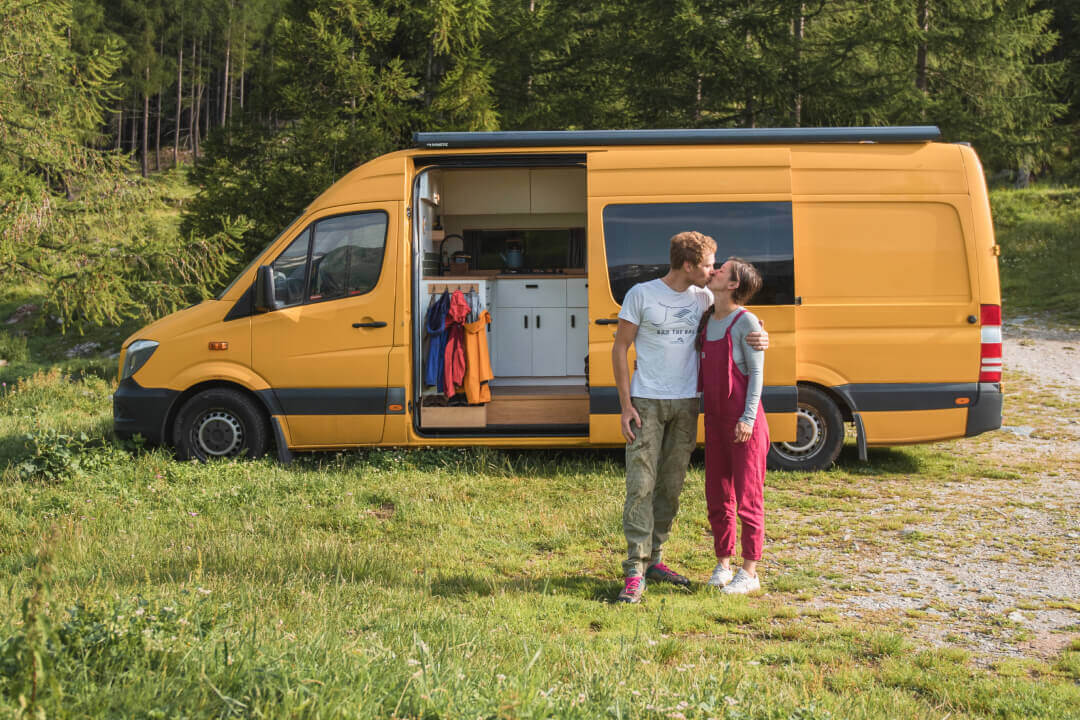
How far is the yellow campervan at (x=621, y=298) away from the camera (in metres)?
7.51

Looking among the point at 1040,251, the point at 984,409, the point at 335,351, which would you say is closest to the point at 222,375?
the point at 335,351

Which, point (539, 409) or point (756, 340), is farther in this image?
point (539, 409)

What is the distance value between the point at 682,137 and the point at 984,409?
326cm

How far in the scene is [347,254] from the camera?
7.83 meters

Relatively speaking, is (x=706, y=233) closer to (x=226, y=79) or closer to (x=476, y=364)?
(x=476, y=364)

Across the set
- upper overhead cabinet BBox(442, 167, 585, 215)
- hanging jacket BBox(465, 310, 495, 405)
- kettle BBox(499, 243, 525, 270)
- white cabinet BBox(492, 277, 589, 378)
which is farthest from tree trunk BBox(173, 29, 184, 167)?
hanging jacket BBox(465, 310, 495, 405)

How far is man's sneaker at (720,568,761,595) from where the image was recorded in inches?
199

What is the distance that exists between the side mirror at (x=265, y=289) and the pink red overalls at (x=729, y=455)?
4034mm

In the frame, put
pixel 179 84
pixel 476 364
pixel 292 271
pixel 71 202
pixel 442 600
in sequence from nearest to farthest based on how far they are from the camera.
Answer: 1. pixel 442 600
2. pixel 292 271
3. pixel 476 364
4. pixel 71 202
5. pixel 179 84

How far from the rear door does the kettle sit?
3.34 meters

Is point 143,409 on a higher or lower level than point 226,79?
lower

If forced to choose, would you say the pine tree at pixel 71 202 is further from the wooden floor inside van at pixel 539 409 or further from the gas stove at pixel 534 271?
the wooden floor inside van at pixel 539 409

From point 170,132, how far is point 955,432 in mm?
49299

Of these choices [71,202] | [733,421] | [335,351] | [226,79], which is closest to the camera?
[733,421]
